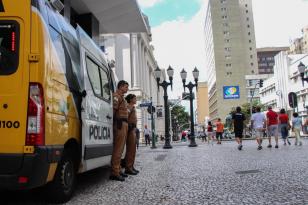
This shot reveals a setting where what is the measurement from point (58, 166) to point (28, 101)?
1043 millimetres

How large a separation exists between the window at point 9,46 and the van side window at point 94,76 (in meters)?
1.86

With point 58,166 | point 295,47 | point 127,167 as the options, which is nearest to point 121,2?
point 127,167

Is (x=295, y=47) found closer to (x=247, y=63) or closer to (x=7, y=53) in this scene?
(x=247, y=63)

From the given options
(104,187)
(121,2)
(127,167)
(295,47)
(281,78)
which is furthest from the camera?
(295,47)

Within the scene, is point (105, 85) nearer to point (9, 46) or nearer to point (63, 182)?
point (63, 182)

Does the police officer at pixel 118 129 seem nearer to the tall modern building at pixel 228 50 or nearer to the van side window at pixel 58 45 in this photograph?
the van side window at pixel 58 45

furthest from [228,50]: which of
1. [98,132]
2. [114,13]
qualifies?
[98,132]

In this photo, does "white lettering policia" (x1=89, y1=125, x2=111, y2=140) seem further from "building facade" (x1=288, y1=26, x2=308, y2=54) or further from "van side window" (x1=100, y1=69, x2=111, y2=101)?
"building facade" (x1=288, y1=26, x2=308, y2=54)

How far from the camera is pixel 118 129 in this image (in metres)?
7.28

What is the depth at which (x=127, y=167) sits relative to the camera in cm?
814

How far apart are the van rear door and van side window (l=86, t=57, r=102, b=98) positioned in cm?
185

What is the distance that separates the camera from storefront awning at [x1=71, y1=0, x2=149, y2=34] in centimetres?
1499

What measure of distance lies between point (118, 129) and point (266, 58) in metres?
193

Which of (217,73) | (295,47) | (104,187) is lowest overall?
(104,187)
